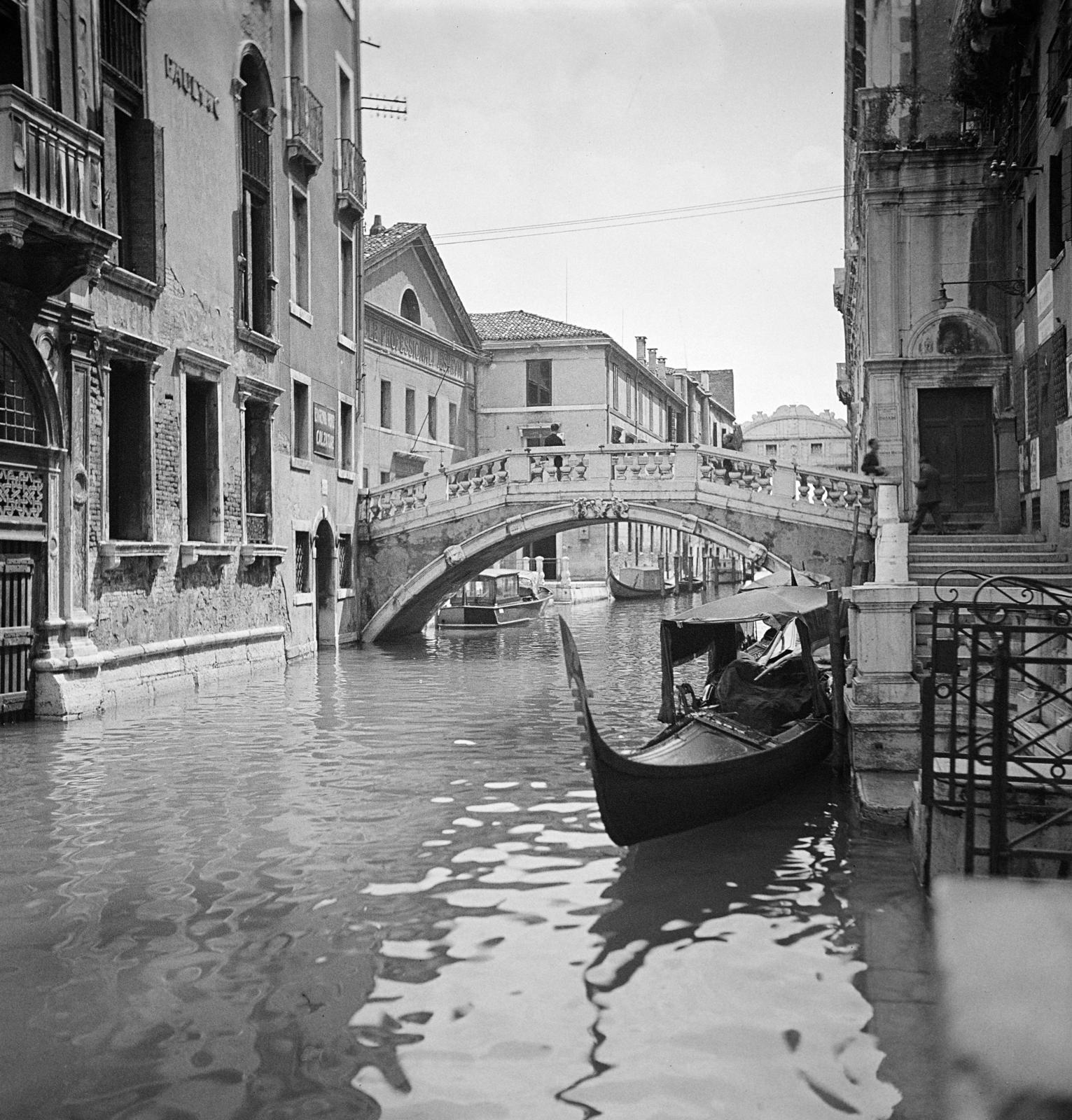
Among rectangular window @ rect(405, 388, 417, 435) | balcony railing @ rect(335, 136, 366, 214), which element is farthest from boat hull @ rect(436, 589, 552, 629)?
balcony railing @ rect(335, 136, 366, 214)

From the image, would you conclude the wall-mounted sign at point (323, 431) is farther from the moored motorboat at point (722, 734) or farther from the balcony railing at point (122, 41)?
the moored motorboat at point (722, 734)

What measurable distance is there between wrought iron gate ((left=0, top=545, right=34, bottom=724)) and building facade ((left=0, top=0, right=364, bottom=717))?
A: 0.04m

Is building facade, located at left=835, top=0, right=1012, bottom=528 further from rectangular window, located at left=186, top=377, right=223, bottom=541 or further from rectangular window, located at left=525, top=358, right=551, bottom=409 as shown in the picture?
rectangular window, located at left=525, top=358, right=551, bottom=409

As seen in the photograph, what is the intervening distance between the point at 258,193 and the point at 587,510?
638 cm

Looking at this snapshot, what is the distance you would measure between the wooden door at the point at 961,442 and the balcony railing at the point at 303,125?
8574 mm

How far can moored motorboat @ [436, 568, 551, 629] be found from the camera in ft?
81.1

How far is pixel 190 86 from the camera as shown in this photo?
1363 cm

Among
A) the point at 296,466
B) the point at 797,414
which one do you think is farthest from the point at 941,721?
the point at 797,414

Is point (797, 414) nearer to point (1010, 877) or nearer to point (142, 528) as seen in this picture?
point (142, 528)

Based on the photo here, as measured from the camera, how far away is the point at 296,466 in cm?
1662

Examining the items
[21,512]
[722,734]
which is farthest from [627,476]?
[722,734]

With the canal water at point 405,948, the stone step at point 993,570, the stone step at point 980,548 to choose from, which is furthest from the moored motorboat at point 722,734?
the stone step at point 980,548

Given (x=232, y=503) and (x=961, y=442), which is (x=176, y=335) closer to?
(x=232, y=503)

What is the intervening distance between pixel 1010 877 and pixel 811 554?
12032mm
